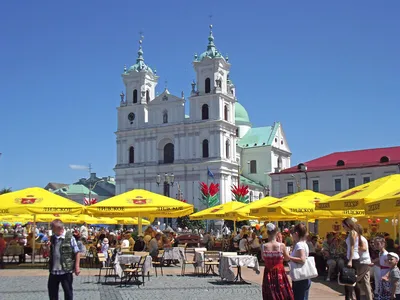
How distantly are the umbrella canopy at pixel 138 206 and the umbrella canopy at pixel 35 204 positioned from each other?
767 millimetres

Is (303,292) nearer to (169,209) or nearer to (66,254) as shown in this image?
(66,254)

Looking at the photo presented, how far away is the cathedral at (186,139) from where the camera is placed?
80000 millimetres

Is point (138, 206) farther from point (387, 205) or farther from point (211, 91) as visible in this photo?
point (211, 91)

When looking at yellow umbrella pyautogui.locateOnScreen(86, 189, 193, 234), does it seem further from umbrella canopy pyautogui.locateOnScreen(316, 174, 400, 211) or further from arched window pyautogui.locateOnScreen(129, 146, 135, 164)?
arched window pyautogui.locateOnScreen(129, 146, 135, 164)

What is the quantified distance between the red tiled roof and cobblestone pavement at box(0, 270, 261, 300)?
46593mm

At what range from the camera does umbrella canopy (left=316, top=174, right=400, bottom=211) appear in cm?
1333

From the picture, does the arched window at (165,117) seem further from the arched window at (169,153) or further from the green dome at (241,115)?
the green dome at (241,115)

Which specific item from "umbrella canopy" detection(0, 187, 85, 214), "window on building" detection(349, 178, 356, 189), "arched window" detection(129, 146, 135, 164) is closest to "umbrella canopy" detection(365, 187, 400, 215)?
"umbrella canopy" detection(0, 187, 85, 214)

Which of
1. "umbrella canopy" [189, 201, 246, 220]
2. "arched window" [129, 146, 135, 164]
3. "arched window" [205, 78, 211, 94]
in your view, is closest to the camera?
"umbrella canopy" [189, 201, 246, 220]

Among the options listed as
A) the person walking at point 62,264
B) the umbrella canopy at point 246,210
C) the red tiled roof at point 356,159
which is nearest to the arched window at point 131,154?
the red tiled roof at point 356,159

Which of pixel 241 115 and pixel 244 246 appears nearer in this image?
pixel 244 246

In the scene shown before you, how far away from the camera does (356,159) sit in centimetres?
6209

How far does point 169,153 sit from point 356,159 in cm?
3139

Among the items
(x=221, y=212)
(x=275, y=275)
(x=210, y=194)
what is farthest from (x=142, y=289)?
(x=210, y=194)
